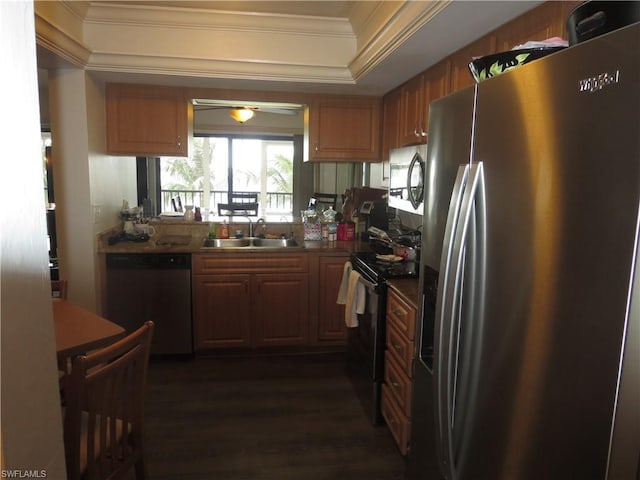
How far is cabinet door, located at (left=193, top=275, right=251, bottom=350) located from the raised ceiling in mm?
1491

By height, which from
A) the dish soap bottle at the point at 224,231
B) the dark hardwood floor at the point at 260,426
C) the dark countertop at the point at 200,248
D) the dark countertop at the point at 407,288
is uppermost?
the dish soap bottle at the point at 224,231

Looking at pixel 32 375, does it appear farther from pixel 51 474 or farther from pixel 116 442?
pixel 116 442

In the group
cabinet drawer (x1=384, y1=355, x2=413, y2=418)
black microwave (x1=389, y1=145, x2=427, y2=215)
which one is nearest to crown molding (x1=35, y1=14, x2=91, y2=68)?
black microwave (x1=389, y1=145, x2=427, y2=215)

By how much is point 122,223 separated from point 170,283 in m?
0.82

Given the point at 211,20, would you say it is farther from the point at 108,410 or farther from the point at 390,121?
the point at 108,410

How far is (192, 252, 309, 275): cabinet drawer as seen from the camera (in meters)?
3.42

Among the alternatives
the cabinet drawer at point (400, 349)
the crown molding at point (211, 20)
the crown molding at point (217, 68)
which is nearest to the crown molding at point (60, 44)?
the crown molding at point (217, 68)

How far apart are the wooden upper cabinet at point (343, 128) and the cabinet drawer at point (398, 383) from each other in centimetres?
189

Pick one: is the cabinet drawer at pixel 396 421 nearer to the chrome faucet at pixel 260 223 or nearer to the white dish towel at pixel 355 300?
the white dish towel at pixel 355 300

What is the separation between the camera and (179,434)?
2.48 m

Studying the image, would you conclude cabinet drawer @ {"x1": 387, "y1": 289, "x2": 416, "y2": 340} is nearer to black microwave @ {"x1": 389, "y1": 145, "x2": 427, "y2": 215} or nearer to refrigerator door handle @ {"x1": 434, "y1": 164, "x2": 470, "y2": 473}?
black microwave @ {"x1": 389, "y1": 145, "x2": 427, "y2": 215}

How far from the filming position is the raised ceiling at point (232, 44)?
276 centimetres

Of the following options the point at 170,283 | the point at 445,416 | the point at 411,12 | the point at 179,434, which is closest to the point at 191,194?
the point at 170,283

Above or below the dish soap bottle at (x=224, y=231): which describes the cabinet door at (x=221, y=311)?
below
